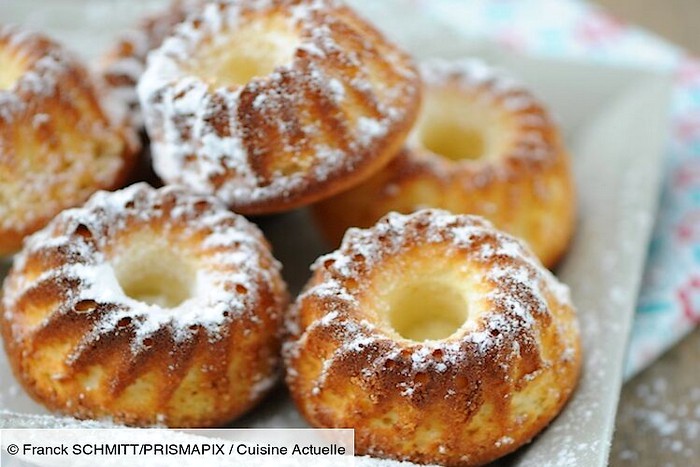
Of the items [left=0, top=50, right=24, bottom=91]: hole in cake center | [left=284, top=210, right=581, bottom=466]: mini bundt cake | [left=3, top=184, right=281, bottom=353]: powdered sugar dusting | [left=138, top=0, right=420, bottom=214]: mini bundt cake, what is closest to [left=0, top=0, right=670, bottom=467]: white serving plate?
[left=284, top=210, right=581, bottom=466]: mini bundt cake

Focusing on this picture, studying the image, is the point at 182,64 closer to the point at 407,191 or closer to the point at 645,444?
the point at 407,191

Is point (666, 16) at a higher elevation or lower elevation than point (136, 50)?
lower

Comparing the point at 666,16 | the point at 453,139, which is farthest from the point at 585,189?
the point at 666,16

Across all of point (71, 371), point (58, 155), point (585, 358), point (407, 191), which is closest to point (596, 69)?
point (407, 191)

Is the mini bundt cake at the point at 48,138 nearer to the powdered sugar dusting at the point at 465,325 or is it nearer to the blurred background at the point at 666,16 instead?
the powdered sugar dusting at the point at 465,325

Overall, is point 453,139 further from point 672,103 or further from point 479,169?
point 672,103

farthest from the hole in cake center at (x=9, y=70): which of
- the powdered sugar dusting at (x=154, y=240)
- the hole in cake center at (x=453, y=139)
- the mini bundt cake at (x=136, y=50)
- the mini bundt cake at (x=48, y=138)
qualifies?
the hole in cake center at (x=453, y=139)

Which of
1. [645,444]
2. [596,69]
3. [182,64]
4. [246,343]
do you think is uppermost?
[182,64]

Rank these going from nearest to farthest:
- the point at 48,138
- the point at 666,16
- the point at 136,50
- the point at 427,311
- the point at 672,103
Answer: the point at 427,311, the point at 48,138, the point at 136,50, the point at 672,103, the point at 666,16
